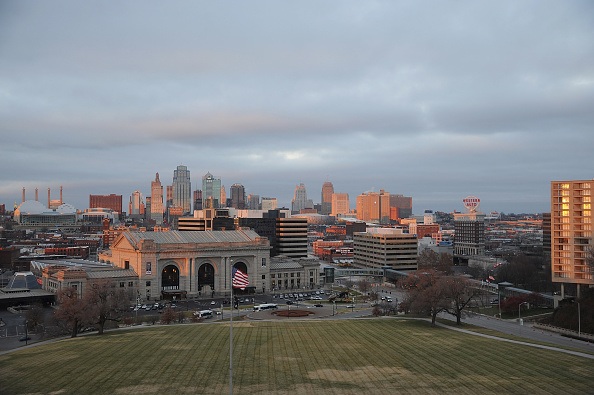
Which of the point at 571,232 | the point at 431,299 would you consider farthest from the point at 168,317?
the point at 571,232

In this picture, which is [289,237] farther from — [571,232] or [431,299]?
[431,299]

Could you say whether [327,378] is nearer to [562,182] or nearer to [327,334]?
[327,334]

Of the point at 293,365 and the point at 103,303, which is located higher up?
the point at 103,303

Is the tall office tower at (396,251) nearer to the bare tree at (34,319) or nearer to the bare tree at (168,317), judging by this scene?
the bare tree at (168,317)

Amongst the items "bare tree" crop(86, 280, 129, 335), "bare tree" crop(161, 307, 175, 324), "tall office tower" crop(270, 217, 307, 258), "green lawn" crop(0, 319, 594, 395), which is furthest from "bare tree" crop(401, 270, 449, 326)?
"tall office tower" crop(270, 217, 307, 258)

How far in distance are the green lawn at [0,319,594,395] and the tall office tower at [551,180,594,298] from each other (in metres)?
45.3

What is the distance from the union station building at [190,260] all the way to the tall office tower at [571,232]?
2715 inches

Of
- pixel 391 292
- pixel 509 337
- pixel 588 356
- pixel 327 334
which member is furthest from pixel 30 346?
pixel 391 292

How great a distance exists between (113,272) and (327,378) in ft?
286

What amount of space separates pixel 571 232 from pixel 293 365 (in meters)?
78.7

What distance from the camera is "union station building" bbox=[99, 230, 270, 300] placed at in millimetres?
133125

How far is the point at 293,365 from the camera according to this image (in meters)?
59.9

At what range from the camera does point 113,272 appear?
5118 inches

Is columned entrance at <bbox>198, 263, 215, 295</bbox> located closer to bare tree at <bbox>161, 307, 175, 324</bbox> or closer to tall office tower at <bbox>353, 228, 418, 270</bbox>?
bare tree at <bbox>161, 307, 175, 324</bbox>
